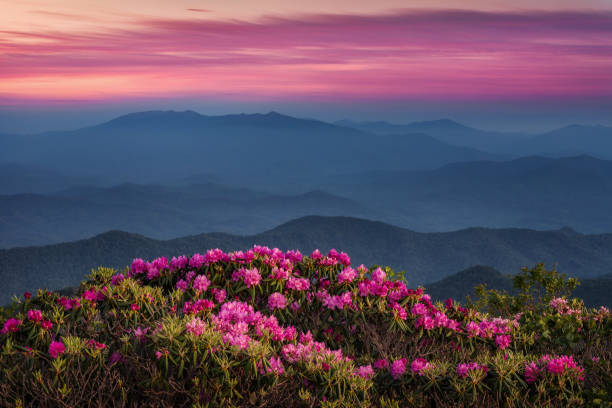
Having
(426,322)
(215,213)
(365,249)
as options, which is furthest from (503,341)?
(215,213)

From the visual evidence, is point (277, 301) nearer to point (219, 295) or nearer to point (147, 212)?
point (219, 295)

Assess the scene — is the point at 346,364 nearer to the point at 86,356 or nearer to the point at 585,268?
the point at 86,356

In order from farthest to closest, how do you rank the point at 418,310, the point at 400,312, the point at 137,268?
the point at 137,268
the point at 418,310
the point at 400,312

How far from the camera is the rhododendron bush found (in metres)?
4.88

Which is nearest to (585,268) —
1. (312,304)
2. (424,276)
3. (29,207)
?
(424,276)

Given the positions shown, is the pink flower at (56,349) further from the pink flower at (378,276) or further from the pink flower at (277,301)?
the pink flower at (378,276)

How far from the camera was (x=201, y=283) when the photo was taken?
23.7 feet

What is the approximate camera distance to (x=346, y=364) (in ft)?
17.2

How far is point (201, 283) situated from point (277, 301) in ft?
3.63

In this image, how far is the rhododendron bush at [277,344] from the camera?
4883 millimetres

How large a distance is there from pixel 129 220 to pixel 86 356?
152m

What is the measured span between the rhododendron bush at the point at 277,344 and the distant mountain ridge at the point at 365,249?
3872cm

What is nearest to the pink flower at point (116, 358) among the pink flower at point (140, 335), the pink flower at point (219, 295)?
the pink flower at point (140, 335)

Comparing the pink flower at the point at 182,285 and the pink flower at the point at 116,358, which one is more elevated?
the pink flower at the point at 116,358
